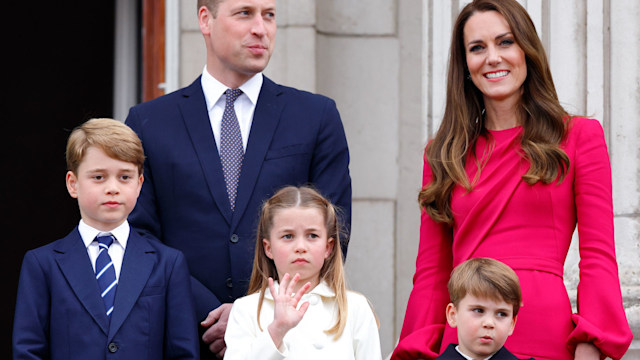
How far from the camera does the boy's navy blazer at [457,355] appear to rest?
2857mm

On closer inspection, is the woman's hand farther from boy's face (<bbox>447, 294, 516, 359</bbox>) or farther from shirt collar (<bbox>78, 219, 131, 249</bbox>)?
shirt collar (<bbox>78, 219, 131, 249</bbox>)

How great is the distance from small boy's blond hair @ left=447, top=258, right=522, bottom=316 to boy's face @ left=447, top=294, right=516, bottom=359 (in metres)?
0.02

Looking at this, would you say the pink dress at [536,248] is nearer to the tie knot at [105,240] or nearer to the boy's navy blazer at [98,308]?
the boy's navy blazer at [98,308]

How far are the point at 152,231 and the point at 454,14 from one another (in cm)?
213

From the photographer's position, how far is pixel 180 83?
533 centimetres

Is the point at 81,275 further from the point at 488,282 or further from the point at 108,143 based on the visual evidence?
the point at 488,282

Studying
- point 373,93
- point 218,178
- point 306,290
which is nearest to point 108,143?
point 218,178

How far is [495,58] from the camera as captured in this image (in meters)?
3.18

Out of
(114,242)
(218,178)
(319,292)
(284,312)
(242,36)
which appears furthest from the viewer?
(242,36)

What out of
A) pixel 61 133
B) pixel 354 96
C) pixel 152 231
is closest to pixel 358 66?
pixel 354 96

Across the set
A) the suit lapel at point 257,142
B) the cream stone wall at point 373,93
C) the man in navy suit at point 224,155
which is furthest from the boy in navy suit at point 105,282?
the cream stone wall at point 373,93

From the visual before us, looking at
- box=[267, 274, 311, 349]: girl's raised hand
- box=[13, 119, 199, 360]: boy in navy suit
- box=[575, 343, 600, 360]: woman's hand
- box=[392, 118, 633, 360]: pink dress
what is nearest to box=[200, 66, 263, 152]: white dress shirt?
box=[13, 119, 199, 360]: boy in navy suit

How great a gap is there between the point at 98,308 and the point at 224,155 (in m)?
0.72

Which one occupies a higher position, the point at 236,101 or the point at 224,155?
the point at 236,101
